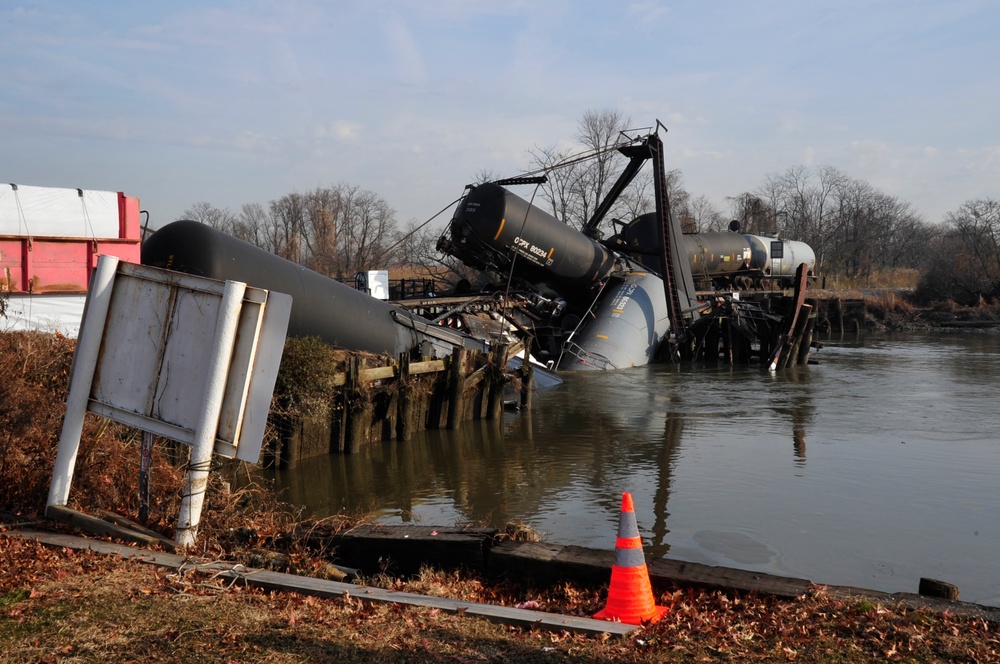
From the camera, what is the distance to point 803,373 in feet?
92.9

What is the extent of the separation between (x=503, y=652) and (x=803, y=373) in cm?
2577

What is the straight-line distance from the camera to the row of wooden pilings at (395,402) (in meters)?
13.3

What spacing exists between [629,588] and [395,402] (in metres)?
10.2

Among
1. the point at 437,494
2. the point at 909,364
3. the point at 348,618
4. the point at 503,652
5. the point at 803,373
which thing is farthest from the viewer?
the point at 909,364

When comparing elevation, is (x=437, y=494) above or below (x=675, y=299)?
below

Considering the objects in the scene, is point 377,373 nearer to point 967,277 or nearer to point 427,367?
point 427,367

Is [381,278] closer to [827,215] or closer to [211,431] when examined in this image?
[211,431]

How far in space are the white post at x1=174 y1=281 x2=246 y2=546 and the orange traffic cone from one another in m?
2.94

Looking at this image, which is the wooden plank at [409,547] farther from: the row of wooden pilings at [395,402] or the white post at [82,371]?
the row of wooden pilings at [395,402]

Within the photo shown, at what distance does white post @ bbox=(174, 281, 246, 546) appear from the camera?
20.3 ft

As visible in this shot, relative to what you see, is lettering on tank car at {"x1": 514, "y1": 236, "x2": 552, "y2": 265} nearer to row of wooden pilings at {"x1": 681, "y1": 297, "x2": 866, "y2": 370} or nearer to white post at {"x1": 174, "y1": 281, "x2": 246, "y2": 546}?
row of wooden pilings at {"x1": 681, "y1": 297, "x2": 866, "y2": 370}

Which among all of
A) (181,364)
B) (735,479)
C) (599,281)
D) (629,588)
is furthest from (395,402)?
(599,281)

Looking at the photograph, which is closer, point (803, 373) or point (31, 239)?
point (31, 239)

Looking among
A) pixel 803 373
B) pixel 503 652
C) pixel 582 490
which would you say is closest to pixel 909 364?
pixel 803 373
